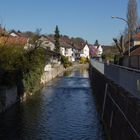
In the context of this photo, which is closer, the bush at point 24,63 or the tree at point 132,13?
the bush at point 24,63

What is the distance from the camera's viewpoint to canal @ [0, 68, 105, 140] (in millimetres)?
26706

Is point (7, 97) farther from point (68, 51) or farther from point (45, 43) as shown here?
point (68, 51)

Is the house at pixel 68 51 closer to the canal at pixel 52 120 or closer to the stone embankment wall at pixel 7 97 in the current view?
the canal at pixel 52 120

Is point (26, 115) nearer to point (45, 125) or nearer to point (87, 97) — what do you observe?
point (45, 125)

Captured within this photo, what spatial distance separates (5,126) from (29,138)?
Result: 12.2ft

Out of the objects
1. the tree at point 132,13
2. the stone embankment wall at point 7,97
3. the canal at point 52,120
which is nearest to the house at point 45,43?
the canal at point 52,120

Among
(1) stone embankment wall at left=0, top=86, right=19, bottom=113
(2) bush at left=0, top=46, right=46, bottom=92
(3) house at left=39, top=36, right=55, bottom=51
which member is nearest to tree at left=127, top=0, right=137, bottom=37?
(3) house at left=39, top=36, right=55, bottom=51

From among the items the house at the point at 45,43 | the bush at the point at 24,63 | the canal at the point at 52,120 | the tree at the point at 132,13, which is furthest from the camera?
the tree at the point at 132,13

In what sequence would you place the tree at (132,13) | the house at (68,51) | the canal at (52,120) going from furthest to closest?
the house at (68,51) < the tree at (132,13) < the canal at (52,120)

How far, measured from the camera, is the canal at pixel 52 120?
26706 mm

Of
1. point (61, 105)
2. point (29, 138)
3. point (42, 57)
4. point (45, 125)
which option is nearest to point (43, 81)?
point (42, 57)

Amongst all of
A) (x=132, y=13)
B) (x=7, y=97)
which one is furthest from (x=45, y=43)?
(x=132, y=13)

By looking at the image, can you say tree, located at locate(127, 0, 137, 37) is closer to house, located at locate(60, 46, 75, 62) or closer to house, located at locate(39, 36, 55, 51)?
house, located at locate(39, 36, 55, 51)

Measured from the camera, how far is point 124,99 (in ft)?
63.6
